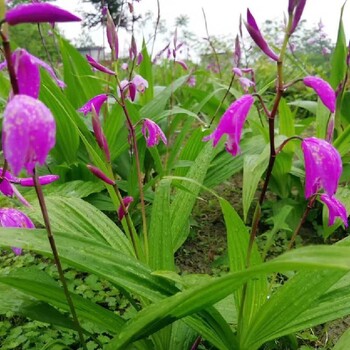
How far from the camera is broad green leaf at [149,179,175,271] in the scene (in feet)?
3.74

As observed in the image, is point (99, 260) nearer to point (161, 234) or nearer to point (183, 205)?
point (161, 234)

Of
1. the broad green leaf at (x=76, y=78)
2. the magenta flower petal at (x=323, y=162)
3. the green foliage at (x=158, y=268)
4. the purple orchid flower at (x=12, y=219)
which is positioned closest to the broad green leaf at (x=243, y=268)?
the green foliage at (x=158, y=268)

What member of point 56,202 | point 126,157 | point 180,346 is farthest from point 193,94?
point 180,346

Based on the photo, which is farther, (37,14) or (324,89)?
(324,89)

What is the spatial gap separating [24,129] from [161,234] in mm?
642

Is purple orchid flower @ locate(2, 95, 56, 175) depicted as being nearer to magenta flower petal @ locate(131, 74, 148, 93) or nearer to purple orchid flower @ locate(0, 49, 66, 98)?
purple orchid flower @ locate(0, 49, 66, 98)

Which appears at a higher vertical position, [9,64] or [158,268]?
[9,64]

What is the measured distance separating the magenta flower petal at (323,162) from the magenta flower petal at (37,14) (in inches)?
19.6

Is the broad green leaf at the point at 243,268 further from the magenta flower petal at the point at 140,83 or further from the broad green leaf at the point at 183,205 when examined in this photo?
the magenta flower petal at the point at 140,83

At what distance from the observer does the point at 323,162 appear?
0.84 meters

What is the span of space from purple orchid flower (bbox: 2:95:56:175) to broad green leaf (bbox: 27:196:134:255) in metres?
0.66

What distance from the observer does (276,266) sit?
0.69 m

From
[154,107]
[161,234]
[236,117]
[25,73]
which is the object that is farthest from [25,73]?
[154,107]

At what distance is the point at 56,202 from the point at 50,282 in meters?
0.26
